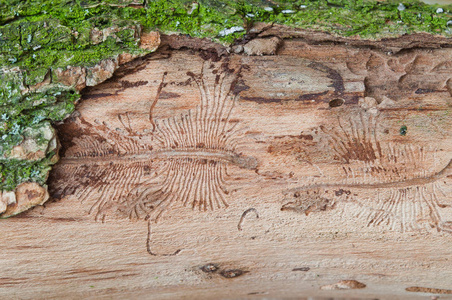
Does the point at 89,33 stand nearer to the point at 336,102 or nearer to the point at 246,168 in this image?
the point at 246,168

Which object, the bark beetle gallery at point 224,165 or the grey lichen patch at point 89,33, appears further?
the bark beetle gallery at point 224,165

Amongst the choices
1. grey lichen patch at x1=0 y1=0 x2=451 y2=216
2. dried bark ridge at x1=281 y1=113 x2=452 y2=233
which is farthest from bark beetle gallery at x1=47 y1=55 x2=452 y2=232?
grey lichen patch at x1=0 y1=0 x2=451 y2=216

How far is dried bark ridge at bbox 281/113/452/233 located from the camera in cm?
183

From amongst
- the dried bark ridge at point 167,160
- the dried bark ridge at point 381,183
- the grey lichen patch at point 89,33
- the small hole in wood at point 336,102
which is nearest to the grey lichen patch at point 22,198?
the grey lichen patch at point 89,33

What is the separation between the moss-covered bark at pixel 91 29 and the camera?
1.71m

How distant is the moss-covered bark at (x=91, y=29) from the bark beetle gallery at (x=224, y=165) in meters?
0.18

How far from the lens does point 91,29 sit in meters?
1.79

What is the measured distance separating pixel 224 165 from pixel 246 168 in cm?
11

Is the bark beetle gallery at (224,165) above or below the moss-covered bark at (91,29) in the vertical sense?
below

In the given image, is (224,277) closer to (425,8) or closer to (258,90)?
(258,90)

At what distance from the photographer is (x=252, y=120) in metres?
1.84

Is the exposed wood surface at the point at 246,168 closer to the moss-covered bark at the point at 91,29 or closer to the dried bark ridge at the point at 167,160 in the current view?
the dried bark ridge at the point at 167,160

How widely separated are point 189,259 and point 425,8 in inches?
71.0

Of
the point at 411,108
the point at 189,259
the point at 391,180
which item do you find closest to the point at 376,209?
the point at 391,180
